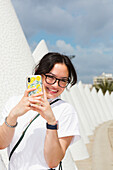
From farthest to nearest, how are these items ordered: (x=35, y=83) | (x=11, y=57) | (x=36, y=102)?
1. (x=11, y=57)
2. (x=35, y=83)
3. (x=36, y=102)

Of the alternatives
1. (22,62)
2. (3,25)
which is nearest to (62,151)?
(22,62)

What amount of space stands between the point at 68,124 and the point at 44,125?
164 mm

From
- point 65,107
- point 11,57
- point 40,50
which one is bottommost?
point 65,107

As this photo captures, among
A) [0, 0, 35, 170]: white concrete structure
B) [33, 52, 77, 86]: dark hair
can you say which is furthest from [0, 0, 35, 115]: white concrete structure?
[33, 52, 77, 86]: dark hair

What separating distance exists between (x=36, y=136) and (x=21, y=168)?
0.24 metres

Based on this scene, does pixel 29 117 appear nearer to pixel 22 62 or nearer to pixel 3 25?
pixel 22 62

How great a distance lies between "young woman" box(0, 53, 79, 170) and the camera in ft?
4.48

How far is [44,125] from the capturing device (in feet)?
5.00

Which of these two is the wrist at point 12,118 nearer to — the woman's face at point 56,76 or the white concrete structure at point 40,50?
the woman's face at point 56,76

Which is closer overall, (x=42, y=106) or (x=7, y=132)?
(x=42, y=106)

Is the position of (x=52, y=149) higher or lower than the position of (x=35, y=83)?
lower

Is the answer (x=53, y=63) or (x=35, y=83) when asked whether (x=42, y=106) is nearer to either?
(x=35, y=83)

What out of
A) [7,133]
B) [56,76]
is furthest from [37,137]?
[56,76]

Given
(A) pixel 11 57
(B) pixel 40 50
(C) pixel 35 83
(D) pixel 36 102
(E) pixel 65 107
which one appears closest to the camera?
(D) pixel 36 102
